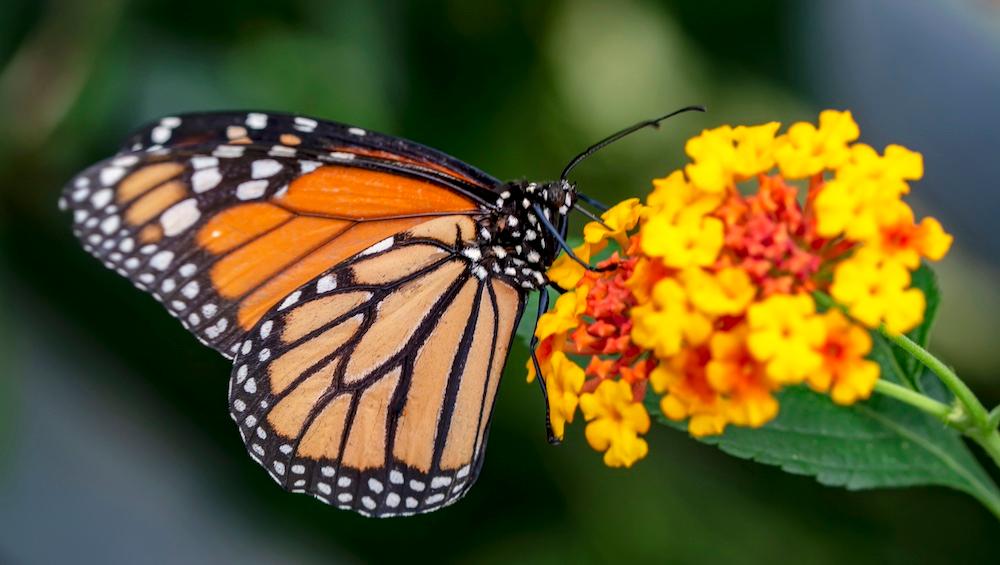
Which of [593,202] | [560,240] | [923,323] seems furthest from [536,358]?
[923,323]

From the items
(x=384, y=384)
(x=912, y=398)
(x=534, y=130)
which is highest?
(x=534, y=130)

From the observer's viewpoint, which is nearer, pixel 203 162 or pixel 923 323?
pixel 923 323

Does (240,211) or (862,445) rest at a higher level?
(240,211)

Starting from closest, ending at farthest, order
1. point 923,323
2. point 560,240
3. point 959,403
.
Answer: point 959,403 < point 923,323 < point 560,240

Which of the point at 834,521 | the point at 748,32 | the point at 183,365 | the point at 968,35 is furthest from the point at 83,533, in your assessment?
the point at 968,35

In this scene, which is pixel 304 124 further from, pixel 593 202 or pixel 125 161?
pixel 593 202

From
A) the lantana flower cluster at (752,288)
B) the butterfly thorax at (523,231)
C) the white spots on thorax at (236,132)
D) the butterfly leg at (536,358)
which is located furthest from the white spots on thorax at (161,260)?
the lantana flower cluster at (752,288)

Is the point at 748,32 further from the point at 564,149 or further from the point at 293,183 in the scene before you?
the point at 293,183

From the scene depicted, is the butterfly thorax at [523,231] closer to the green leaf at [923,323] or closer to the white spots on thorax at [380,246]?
the white spots on thorax at [380,246]
